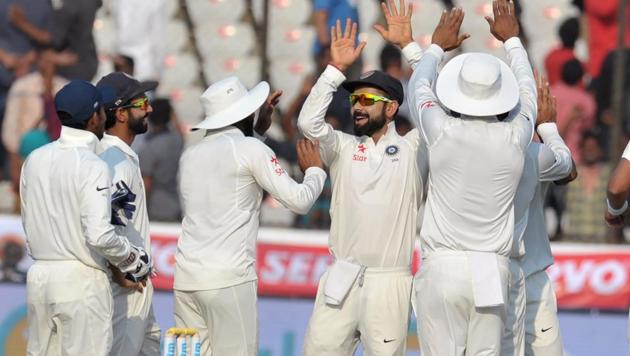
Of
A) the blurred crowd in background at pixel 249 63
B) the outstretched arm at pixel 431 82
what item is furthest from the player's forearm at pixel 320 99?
the blurred crowd in background at pixel 249 63

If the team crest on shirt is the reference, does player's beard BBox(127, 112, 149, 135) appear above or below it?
above

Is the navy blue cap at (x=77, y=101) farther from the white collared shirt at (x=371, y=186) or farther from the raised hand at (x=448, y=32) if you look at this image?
the raised hand at (x=448, y=32)

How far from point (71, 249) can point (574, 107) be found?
17.5ft

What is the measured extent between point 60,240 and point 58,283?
0.76 feet

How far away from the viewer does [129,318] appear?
8.73 m

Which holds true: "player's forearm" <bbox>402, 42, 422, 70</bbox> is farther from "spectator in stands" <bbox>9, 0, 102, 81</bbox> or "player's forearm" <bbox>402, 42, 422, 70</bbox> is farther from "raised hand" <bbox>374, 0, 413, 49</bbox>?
"spectator in stands" <bbox>9, 0, 102, 81</bbox>

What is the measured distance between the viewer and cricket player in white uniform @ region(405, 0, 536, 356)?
26.2ft

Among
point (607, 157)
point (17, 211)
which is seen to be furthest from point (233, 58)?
point (607, 157)

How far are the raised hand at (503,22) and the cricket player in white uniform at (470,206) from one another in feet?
1.78

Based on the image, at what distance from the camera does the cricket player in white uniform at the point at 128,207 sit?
28.2 ft

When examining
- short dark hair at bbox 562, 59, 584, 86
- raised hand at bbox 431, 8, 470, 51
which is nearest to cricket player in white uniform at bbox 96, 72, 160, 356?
raised hand at bbox 431, 8, 470, 51

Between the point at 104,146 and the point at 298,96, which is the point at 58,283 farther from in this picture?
the point at 298,96

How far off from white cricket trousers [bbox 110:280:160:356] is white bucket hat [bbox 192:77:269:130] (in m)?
1.04

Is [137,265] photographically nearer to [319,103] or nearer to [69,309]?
[69,309]
